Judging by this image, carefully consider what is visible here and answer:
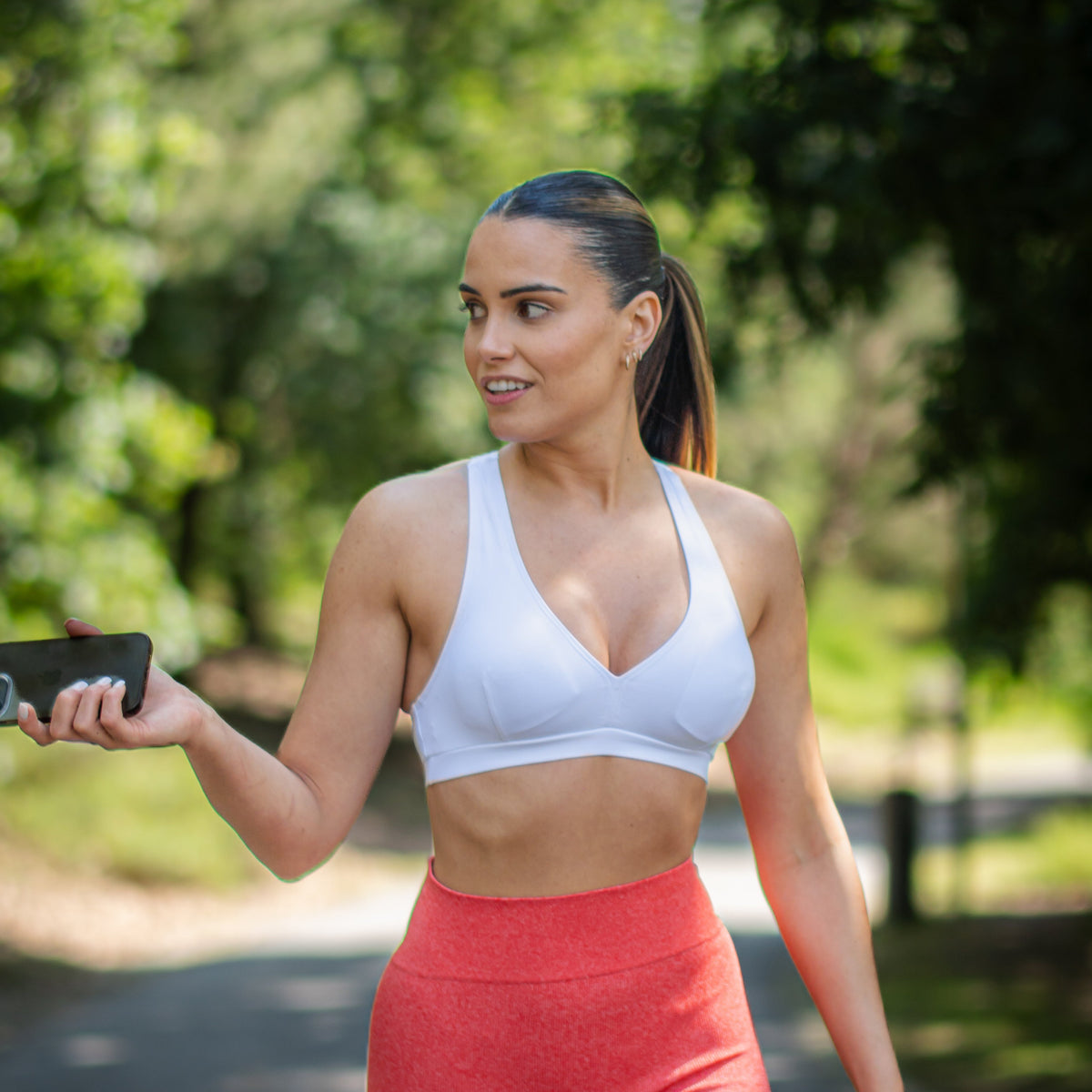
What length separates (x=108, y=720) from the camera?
5.87 ft

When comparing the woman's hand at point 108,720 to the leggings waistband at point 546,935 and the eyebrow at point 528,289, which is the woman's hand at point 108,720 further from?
the eyebrow at point 528,289

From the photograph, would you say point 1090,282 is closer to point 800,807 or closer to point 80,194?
point 800,807

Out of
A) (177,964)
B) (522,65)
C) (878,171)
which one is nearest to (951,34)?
(878,171)

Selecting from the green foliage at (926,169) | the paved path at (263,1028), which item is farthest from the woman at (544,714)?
the paved path at (263,1028)

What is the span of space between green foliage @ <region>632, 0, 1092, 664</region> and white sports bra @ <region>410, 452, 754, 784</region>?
2860mm

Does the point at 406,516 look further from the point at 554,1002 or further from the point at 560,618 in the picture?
the point at 554,1002

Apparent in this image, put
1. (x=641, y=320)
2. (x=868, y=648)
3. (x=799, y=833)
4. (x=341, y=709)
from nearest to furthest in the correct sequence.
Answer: (x=341, y=709), (x=641, y=320), (x=799, y=833), (x=868, y=648)

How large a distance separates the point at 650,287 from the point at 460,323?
1523 centimetres

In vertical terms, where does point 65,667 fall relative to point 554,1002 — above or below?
above

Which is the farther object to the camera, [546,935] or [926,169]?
[926,169]

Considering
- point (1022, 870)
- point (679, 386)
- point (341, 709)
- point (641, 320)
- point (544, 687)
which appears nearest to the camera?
point (544, 687)

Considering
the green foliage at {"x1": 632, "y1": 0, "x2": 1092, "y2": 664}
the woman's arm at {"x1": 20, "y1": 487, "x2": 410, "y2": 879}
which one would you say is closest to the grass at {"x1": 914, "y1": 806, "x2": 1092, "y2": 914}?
the green foliage at {"x1": 632, "y1": 0, "x2": 1092, "y2": 664}

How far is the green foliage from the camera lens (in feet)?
15.7

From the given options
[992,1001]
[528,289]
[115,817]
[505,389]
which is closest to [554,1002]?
[505,389]
